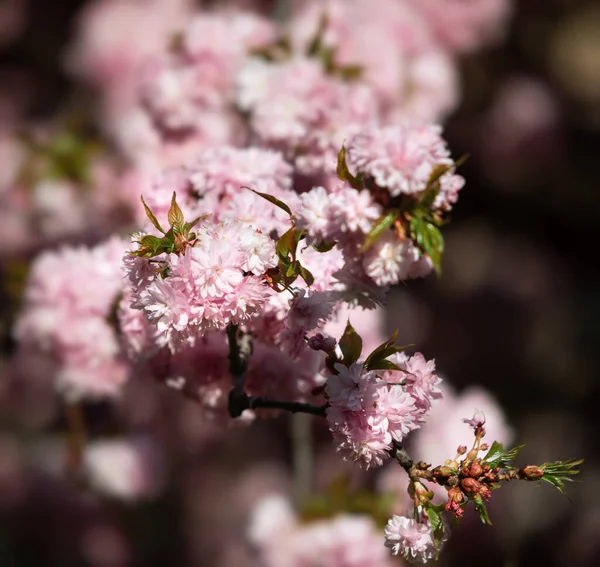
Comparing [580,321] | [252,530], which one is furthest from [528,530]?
[252,530]

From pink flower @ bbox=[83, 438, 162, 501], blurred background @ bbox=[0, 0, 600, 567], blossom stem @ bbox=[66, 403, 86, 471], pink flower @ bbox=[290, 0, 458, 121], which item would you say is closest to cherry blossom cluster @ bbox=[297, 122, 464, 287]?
pink flower @ bbox=[290, 0, 458, 121]

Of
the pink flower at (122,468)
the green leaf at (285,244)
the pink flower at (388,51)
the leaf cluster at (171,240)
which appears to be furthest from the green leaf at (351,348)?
the pink flower at (122,468)

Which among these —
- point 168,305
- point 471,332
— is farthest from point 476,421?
point 471,332

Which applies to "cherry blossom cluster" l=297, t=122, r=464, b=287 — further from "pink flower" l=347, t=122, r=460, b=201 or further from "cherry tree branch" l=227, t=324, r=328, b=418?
"cherry tree branch" l=227, t=324, r=328, b=418

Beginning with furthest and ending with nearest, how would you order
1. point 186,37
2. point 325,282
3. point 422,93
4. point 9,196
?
point 9,196, point 422,93, point 186,37, point 325,282

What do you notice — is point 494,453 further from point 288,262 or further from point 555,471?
point 288,262

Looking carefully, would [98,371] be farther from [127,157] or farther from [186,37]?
[186,37]
